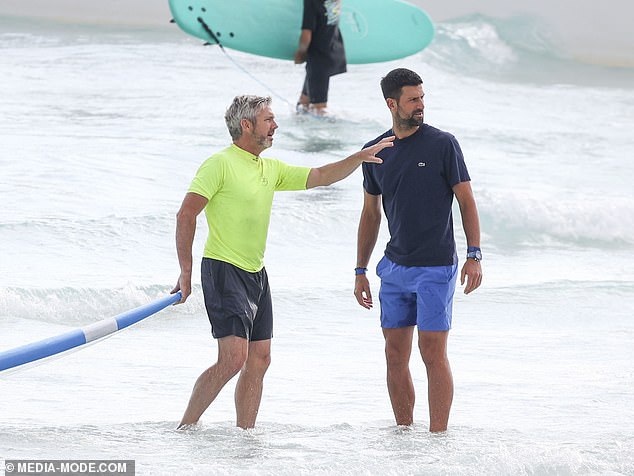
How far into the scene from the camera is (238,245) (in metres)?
3.79

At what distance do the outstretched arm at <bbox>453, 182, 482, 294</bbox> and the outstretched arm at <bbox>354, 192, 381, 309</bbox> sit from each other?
1.19 ft

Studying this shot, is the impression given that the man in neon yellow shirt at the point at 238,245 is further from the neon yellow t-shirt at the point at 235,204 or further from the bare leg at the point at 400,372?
the bare leg at the point at 400,372

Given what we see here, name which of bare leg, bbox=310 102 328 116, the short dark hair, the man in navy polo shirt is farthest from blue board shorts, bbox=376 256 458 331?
bare leg, bbox=310 102 328 116

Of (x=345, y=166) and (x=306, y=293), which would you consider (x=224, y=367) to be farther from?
(x=306, y=293)

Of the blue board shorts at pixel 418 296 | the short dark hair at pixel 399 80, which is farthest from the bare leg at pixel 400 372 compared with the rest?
the short dark hair at pixel 399 80

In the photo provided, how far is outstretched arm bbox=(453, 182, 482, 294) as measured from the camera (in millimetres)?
3805

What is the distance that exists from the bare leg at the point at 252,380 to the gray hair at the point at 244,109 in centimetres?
75

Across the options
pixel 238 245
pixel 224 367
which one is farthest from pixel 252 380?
pixel 238 245

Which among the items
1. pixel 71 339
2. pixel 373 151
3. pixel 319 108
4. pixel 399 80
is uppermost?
pixel 399 80

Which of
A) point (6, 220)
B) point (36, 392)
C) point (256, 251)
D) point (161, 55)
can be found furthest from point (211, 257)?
point (161, 55)

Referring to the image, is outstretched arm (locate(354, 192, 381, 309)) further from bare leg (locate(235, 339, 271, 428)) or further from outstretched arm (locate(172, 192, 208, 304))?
outstretched arm (locate(172, 192, 208, 304))

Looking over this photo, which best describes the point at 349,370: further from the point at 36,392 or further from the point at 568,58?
the point at 568,58

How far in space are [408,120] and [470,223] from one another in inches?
16.5

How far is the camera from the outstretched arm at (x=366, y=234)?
13.4 feet
